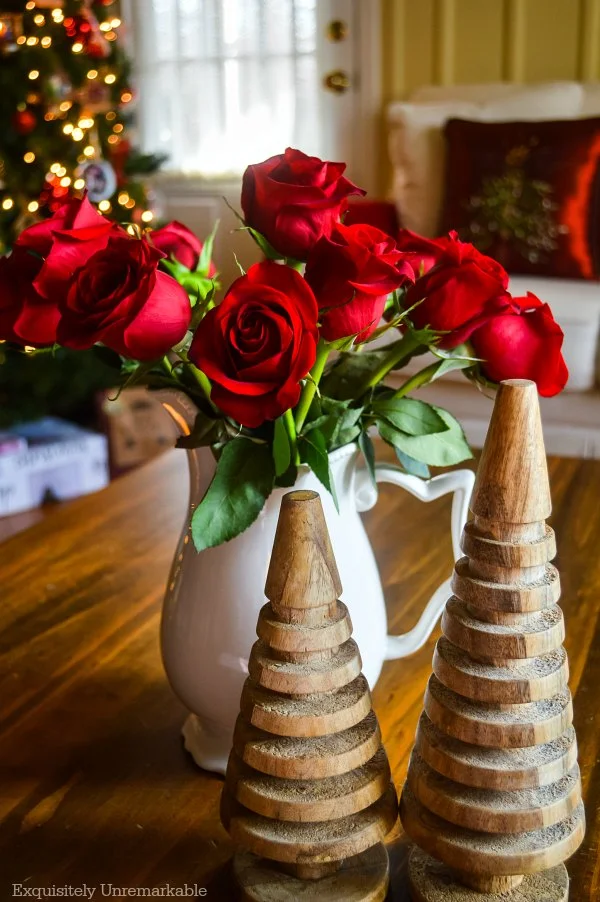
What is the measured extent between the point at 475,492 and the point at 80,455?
7.72 ft

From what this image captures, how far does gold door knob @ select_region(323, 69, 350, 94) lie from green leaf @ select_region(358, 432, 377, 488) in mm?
3186

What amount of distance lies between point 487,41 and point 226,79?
1057 millimetres

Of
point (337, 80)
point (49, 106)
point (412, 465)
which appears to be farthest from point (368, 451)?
point (337, 80)

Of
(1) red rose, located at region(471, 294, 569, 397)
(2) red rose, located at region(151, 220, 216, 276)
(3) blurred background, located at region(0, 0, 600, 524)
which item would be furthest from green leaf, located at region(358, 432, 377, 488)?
(3) blurred background, located at region(0, 0, 600, 524)

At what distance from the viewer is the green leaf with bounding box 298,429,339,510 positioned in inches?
23.0

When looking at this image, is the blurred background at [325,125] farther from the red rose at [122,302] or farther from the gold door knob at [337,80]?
the red rose at [122,302]

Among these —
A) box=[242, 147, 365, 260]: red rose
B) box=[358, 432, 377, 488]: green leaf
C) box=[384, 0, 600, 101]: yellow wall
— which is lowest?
box=[358, 432, 377, 488]: green leaf

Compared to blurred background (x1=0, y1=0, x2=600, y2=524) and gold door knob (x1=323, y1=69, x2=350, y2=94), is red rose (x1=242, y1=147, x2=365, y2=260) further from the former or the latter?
gold door knob (x1=323, y1=69, x2=350, y2=94)

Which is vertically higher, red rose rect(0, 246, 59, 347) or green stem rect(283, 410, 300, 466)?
red rose rect(0, 246, 59, 347)

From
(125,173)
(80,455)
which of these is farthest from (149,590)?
(125,173)

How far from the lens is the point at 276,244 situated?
1.86 feet

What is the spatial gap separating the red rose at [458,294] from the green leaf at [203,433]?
0.15 metres

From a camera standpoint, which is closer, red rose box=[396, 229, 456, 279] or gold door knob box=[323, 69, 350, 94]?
red rose box=[396, 229, 456, 279]

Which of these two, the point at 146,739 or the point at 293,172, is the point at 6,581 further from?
the point at 293,172
